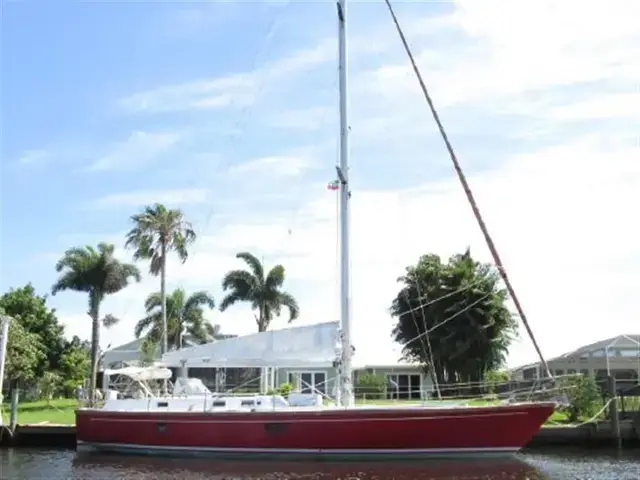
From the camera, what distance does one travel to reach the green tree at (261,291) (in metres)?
63.1

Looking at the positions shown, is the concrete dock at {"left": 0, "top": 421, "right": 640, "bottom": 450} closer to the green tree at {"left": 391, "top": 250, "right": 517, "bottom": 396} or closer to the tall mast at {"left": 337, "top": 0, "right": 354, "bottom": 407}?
the tall mast at {"left": 337, "top": 0, "right": 354, "bottom": 407}

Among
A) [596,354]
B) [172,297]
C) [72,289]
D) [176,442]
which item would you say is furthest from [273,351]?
[172,297]

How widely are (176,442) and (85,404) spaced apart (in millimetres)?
5190

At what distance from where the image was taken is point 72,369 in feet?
197

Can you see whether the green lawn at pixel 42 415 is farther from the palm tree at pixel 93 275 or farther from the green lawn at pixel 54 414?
the palm tree at pixel 93 275

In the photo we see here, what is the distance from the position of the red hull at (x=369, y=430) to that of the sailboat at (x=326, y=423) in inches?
1.3

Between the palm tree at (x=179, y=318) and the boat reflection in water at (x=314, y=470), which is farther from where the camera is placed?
the palm tree at (x=179, y=318)

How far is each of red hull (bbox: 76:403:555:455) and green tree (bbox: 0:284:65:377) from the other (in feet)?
128

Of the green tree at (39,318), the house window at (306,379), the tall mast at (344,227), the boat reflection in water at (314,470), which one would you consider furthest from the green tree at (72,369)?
the tall mast at (344,227)

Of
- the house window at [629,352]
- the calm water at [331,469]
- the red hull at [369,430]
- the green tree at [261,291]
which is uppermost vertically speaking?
the green tree at [261,291]

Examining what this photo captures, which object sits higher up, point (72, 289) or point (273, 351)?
point (72, 289)

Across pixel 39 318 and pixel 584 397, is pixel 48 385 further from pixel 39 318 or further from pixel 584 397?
pixel 584 397

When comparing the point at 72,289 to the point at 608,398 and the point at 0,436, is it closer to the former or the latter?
the point at 0,436

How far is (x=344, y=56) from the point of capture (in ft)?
93.0
